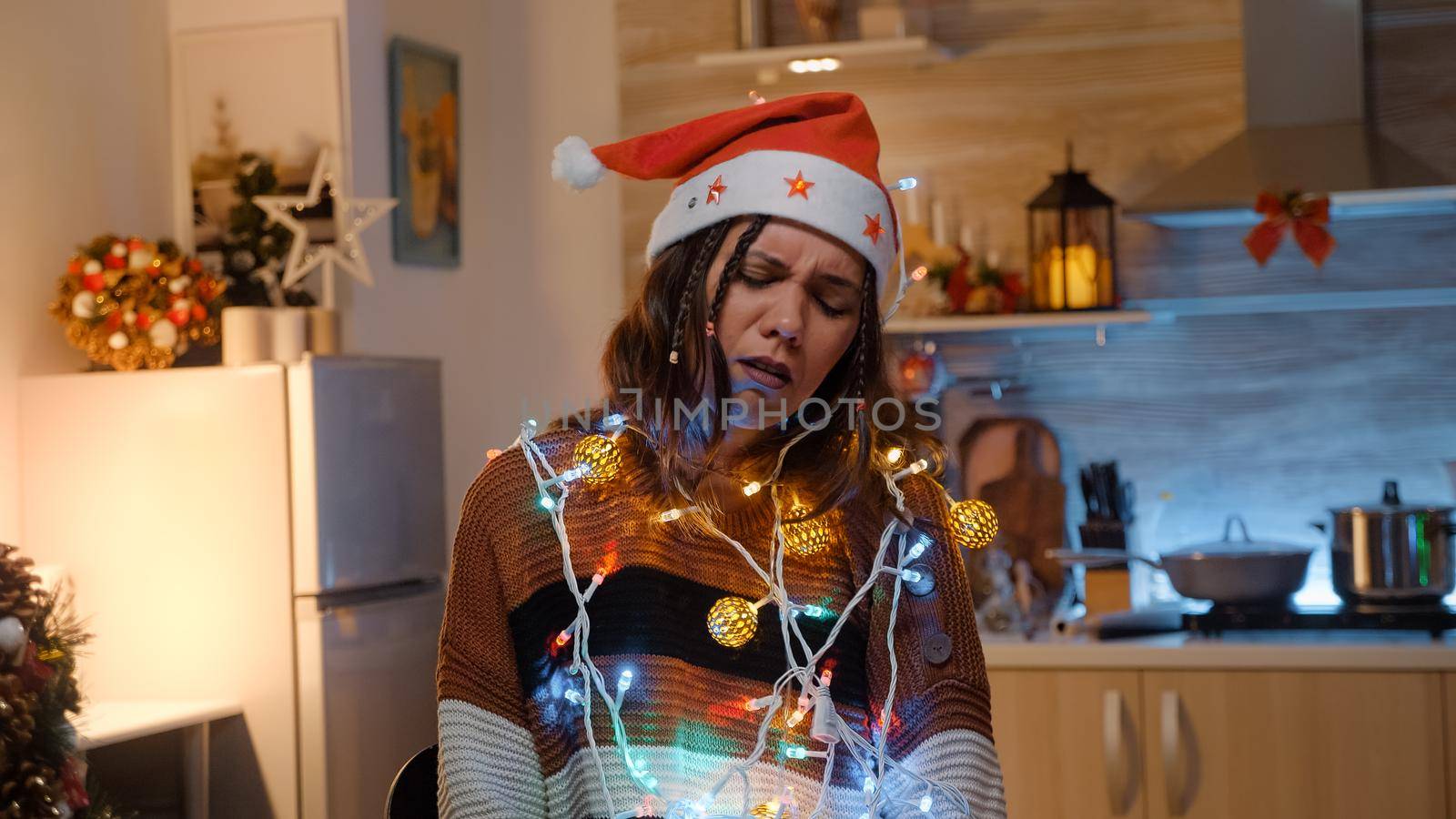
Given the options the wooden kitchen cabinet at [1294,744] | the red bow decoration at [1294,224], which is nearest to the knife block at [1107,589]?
the wooden kitchen cabinet at [1294,744]

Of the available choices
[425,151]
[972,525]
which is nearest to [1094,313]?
[425,151]

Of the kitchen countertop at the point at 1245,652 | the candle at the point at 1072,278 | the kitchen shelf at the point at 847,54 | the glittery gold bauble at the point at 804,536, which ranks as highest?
the kitchen shelf at the point at 847,54

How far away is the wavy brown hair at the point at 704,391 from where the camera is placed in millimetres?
1361

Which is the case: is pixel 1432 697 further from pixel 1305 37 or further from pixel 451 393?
pixel 451 393

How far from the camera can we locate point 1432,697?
105 inches

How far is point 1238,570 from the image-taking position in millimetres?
2859

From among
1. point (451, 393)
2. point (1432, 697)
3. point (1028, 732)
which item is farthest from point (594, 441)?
point (451, 393)

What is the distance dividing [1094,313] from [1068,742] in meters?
0.86

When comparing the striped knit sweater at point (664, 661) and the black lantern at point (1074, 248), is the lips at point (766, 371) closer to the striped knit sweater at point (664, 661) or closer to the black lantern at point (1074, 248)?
the striped knit sweater at point (664, 661)

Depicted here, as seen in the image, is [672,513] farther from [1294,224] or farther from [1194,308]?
[1194,308]

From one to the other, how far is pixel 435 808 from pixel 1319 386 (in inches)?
91.0

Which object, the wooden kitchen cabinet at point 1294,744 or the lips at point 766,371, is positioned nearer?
the lips at point 766,371

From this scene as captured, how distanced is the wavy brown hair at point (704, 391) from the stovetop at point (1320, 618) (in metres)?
1.58

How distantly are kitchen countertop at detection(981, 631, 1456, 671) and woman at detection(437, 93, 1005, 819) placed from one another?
1.40m
